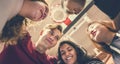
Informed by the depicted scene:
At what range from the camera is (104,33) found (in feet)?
3.68

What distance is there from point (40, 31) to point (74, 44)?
0.39ft

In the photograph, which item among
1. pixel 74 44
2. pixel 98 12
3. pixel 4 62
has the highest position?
pixel 98 12

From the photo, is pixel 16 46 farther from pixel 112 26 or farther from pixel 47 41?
pixel 112 26

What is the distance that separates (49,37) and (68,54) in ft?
0.28

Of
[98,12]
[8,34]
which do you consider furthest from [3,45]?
[98,12]

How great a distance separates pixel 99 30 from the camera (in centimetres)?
112

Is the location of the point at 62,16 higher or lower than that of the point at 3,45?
higher

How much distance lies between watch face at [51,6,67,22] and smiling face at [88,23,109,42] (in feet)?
0.31

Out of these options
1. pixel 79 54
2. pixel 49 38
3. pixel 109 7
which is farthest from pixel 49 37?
pixel 109 7

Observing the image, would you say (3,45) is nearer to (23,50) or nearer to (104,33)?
(23,50)

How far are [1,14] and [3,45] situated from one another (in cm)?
10

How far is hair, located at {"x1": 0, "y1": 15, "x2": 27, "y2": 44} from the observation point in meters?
1.13

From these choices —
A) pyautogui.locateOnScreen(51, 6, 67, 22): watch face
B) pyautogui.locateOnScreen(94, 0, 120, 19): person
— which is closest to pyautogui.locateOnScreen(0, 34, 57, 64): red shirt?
pyautogui.locateOnScreen(51, 6, 67, 22): watch face

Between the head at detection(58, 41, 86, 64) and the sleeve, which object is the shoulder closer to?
the head at detection(58, 41, 86, 64)
